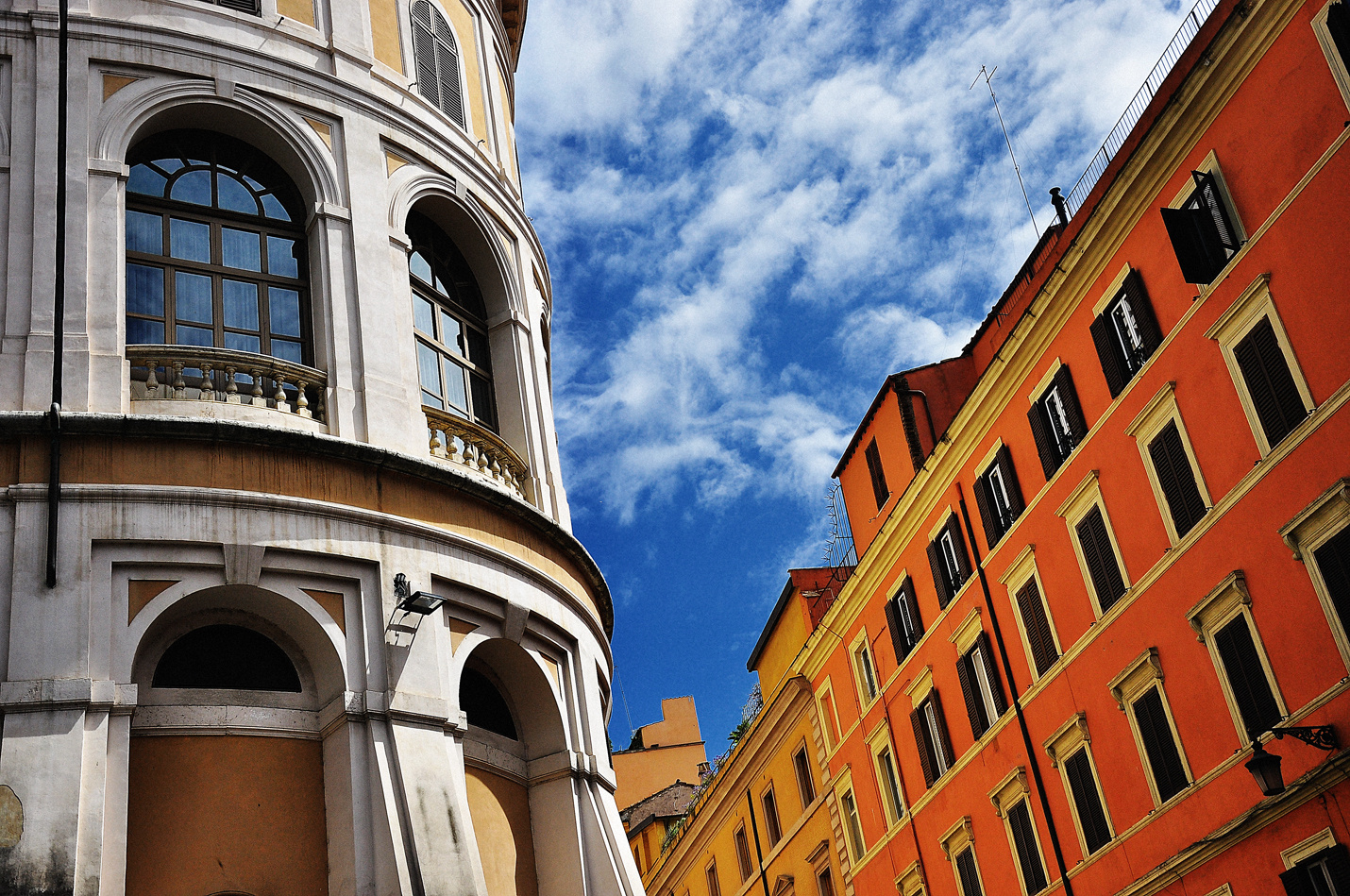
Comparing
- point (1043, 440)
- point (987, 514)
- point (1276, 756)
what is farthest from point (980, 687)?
point (1276, 756)

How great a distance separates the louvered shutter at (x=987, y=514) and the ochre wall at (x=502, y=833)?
1420cm

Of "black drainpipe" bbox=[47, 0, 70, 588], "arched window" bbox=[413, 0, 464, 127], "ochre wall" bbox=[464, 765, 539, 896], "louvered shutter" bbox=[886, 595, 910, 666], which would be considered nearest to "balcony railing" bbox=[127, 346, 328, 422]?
"black drainpipe" bbox=[47, 0, 70, 588]

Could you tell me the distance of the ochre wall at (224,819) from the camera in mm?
11203

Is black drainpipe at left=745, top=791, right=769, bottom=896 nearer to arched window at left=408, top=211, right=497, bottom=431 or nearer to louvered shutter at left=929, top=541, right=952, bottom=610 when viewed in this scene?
louvered shutter at left=929, top=541, right=952, bottom=610

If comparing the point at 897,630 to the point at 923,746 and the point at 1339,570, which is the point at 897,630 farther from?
the point at 1339,570

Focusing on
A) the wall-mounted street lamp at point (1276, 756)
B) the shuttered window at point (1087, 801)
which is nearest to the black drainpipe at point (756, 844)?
the shuttered window at point (1087, 801)

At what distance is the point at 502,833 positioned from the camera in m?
13.8

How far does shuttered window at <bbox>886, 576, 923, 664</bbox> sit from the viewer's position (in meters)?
29.8

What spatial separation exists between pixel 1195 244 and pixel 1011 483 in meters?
7.10

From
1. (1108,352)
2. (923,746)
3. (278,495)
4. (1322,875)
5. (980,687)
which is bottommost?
(1322,875)

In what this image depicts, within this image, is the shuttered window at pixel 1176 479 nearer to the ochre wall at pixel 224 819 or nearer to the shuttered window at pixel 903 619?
the shuttered window at pixel 903 619

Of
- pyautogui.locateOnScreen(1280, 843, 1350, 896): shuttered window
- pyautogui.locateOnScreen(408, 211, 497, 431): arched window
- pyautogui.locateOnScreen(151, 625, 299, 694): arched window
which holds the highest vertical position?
pyautogui.locateOnScreen(408, 211, 497, 431): arched window

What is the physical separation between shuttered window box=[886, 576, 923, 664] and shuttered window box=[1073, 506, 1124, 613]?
7.27 metres

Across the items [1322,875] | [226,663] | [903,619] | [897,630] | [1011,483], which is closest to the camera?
[226,663]
